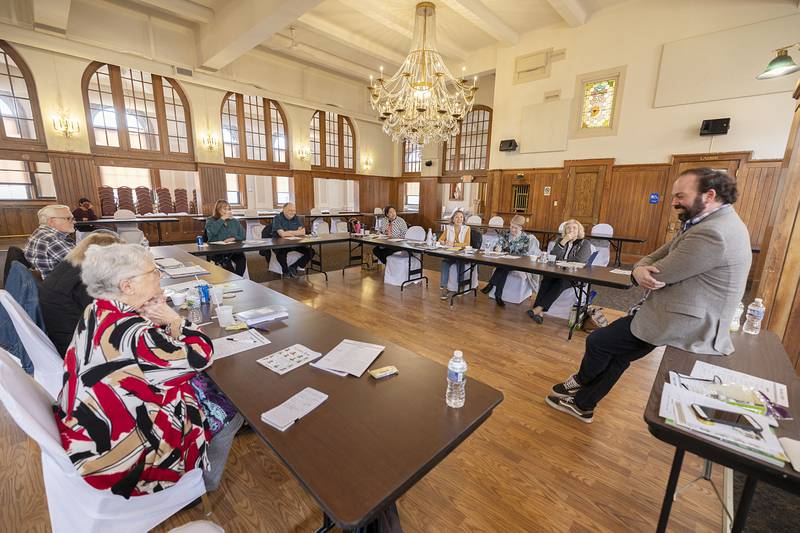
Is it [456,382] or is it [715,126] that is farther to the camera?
[715,126]

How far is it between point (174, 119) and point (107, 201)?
8.71ft

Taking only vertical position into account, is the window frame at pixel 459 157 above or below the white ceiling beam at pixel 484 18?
below

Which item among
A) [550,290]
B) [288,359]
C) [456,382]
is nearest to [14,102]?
[288,359]

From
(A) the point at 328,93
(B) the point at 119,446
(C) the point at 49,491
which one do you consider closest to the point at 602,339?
(B) the point at 119,446

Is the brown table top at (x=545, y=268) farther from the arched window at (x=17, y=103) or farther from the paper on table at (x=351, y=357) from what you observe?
the arched window at (x=17, y=103)

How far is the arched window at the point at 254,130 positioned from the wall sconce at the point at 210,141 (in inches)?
10.8

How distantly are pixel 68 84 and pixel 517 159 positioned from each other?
10631mm

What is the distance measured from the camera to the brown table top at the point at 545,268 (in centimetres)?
314

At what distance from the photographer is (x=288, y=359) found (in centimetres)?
153

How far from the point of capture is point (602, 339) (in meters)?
2.10

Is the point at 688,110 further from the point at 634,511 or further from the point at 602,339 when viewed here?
the point at 634,511

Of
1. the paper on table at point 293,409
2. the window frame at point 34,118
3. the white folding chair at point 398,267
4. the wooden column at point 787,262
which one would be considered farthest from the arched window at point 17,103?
the wooden column at point 787,262

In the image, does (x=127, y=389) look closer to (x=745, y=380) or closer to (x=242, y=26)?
(x=745, y=380)

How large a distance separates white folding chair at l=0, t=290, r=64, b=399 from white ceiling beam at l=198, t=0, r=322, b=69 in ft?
18.7
